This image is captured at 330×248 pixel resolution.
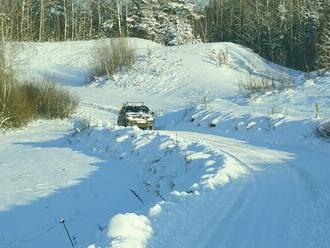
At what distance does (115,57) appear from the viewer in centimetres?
5456

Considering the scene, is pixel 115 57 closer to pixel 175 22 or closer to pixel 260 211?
pixel 175 22

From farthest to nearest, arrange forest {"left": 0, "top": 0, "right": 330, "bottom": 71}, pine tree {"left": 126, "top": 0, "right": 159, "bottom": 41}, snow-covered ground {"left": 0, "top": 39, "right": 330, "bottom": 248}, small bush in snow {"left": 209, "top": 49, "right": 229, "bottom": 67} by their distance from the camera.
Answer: pine tree {"left": 126, "top": 0, "right": 159, "bottom": 41} → forest {"left": 0, "top": 0, "right": 330, "bottom": 71} → small bush in snow {"left": 209, "top": 49, "right": 229, "bottom": 67} → snow-covered ground {"left": 0, "top": 39, "right": 330, "bottom": 248}

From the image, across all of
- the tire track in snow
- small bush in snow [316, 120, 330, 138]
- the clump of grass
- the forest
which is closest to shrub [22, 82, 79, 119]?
the clump of grass

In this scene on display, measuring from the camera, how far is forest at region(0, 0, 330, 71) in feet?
221

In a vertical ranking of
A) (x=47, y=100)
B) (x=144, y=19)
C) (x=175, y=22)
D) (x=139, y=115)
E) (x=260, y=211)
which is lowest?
(x=139, y=115)

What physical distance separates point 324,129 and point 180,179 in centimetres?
764

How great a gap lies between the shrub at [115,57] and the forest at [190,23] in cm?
506

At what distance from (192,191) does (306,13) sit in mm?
65143

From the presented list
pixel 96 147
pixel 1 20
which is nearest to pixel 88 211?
pixel 96 147

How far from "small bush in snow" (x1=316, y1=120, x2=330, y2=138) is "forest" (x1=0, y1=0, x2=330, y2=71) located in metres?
40.8

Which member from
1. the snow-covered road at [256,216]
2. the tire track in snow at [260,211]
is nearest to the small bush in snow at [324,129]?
the tire track in snow at [260,211]

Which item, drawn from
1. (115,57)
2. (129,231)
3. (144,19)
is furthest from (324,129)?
(144,19)

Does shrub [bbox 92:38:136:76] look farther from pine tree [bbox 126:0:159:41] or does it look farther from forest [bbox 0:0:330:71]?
pine tree [bbox 126:0:159:41]

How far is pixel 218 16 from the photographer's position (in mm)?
90812
